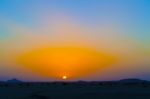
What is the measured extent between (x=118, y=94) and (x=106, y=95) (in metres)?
1.92

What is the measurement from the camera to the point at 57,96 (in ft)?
183

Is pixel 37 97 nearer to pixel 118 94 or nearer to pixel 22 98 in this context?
pixel 22 98

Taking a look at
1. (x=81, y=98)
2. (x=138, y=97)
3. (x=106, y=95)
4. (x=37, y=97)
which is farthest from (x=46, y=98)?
(x=138, y=97)

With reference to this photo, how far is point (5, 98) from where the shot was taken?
54500 millimetres

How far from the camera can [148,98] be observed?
54.4m

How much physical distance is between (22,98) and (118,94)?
1380cm

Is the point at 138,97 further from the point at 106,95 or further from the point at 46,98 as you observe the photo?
the point at 46,98

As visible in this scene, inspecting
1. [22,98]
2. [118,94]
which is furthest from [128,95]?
[22,98]

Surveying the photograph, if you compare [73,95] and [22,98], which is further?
[73,95]

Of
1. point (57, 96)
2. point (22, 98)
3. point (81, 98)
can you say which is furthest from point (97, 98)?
point (22, 98)

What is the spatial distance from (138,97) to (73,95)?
29.8 ft

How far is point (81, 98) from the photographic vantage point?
179ft

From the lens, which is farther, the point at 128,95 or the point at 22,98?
the point at 128,95

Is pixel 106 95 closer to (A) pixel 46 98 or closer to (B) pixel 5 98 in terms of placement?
(A) pixel 46 98
